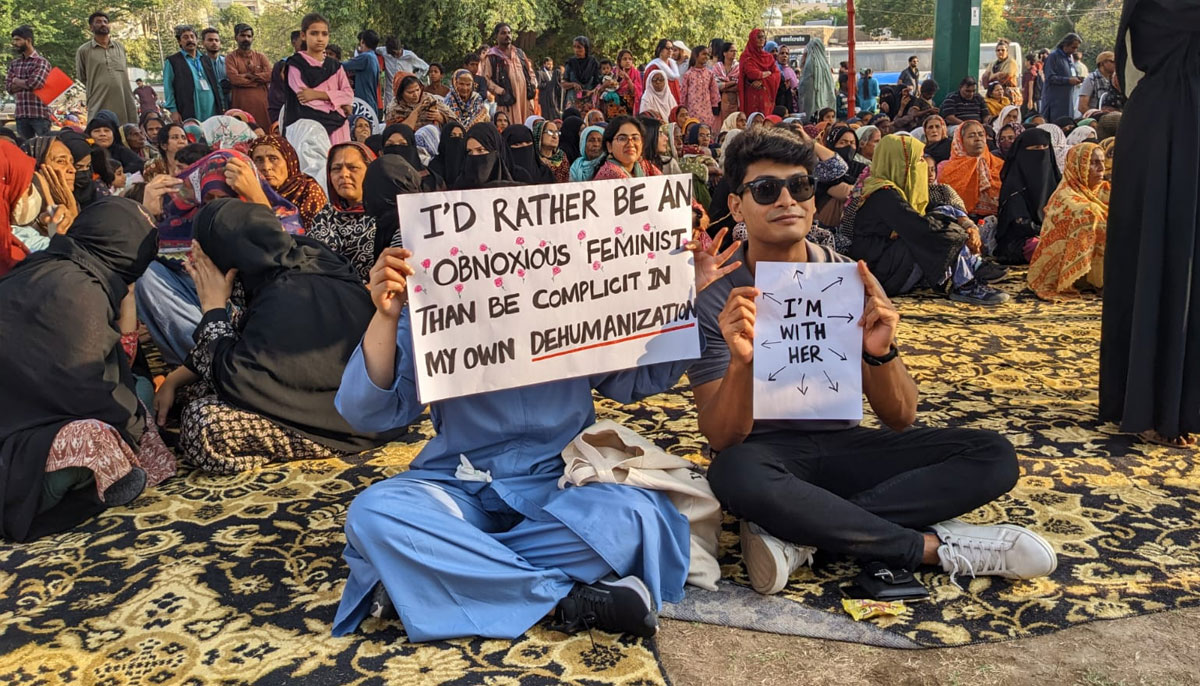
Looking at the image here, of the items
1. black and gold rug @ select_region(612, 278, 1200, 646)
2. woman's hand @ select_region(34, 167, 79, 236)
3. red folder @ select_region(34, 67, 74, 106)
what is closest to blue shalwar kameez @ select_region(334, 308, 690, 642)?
black and gold rug @ select_region(612, 278, 1200, 646)

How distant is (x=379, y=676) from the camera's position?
2.23 meters

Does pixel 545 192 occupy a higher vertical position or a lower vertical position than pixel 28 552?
higher

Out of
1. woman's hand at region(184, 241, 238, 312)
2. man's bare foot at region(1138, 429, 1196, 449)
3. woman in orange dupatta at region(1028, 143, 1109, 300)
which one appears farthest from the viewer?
woman in orange dupatta at region(1028, 143, 1109, 300)

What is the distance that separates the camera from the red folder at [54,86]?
9.35 meters

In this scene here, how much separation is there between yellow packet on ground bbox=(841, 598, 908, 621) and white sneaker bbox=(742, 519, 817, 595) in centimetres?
17

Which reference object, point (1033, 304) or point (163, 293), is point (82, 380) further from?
point (1033, 304)

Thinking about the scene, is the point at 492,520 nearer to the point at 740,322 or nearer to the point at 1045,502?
the point at 740,322

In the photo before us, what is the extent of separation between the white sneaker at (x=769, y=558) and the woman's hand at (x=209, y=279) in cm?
233

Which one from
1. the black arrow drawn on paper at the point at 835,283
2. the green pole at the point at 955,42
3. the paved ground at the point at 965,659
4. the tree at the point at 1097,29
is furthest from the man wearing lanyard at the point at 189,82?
the tree at the point at 1097,29

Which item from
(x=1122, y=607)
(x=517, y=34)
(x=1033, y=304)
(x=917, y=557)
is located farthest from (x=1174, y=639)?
(x=517, y=34)

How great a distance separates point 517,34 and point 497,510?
19.3m

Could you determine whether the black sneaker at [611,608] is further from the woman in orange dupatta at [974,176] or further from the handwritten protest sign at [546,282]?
the woman in orange dupatta at [974,176]

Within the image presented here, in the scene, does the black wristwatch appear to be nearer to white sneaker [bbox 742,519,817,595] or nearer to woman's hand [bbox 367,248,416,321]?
white sneaker [bbox 742,519,817,595]

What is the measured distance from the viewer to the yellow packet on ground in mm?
2398
